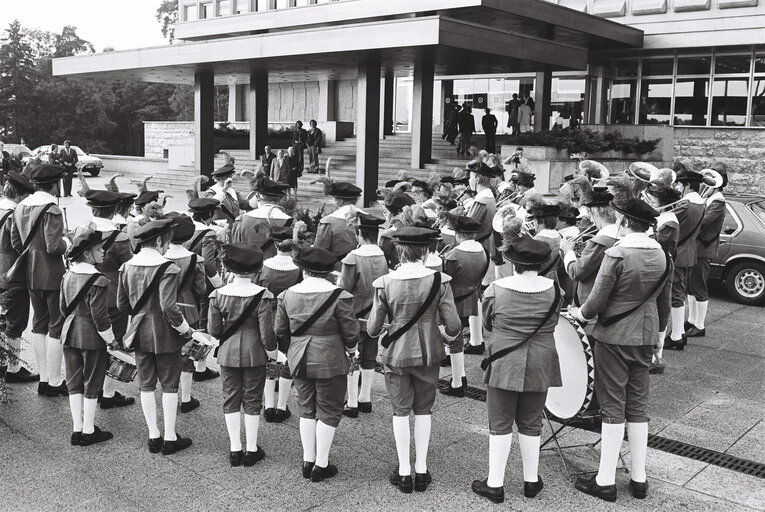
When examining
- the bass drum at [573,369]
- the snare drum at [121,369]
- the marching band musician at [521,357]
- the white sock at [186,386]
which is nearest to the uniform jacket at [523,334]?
the marching band musician at [521,357]

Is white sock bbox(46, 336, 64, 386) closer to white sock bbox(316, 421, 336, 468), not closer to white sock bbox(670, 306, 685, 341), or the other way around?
white sock bbox(316, 421, 336, 468)

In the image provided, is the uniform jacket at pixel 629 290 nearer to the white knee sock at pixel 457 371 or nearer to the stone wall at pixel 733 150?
the white knee sock at pixel 457 371

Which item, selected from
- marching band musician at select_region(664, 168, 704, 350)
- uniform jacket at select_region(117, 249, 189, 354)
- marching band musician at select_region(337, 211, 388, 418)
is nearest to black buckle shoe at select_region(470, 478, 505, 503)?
marching band musician at select_region(337, 211, 388, 418)

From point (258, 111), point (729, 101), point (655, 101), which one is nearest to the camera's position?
point (729, 101)

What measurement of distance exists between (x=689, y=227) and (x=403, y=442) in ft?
17.6

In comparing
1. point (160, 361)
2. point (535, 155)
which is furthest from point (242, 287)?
point (535, 155)

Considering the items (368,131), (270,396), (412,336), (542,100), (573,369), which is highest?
(542,100)

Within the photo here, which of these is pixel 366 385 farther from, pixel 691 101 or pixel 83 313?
pixel 691 101

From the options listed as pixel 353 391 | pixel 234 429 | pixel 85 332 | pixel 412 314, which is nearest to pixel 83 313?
pixel 85 332

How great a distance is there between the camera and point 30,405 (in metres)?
7.15

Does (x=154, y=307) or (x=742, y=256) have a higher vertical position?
(x=154, y=307)

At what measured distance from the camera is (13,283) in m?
7.57

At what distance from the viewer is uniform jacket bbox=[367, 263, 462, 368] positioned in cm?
546

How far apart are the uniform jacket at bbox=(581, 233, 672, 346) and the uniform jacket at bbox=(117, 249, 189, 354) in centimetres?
313
